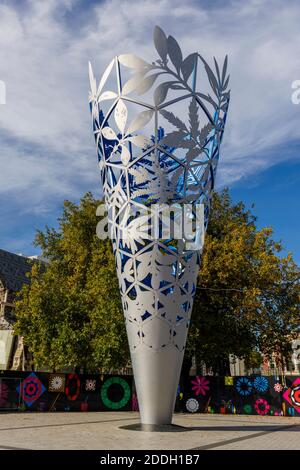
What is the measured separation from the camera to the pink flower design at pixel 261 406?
22.9 m

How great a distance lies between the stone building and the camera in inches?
1522

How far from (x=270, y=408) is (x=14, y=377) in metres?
12.2

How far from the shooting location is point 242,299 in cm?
2388

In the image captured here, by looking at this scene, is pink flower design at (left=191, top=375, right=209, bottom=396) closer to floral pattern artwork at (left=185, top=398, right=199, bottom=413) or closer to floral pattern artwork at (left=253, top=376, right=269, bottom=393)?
floral pattern artwork at (left=185, top=398, right=199, bottom=413)

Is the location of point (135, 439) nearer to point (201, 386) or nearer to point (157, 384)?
point (157, 384)

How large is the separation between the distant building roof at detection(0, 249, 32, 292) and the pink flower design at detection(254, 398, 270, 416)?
2810 cm

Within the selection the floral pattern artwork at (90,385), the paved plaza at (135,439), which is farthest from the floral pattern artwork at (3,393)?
the paved plaza at (135,439)

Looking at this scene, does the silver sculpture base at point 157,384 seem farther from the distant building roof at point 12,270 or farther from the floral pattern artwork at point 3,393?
the distant building roof at point 12,270

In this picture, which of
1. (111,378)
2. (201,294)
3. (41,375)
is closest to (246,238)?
(201,294)

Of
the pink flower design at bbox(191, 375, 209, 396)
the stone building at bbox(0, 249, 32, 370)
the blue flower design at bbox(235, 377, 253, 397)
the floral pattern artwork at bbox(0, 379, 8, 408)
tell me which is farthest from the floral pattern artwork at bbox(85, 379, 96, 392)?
the stone building at bbox(0, 249, 32, 370)

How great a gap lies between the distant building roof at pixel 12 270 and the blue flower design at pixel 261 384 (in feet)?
91.5

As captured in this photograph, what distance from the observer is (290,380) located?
2264 centimetres
